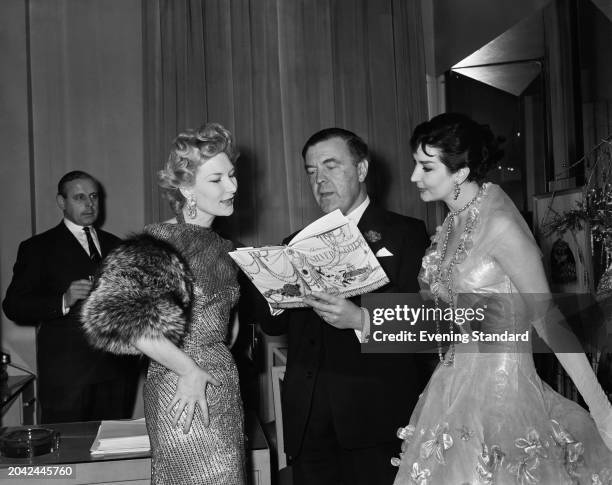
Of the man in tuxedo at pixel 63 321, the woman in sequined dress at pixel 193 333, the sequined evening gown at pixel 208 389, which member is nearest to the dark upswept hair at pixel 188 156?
the woman in sequined dress at pixel 193 333

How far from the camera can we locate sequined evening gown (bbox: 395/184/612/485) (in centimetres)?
174

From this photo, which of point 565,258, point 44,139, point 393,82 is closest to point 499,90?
point 393,82

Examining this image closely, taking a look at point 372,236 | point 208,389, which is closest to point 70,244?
point 372,236

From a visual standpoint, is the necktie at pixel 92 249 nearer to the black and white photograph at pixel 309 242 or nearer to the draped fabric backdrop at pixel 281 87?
the black and white photograph at pixel 309 242

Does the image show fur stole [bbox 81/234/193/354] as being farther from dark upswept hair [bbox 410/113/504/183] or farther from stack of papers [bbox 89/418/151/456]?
dark upswept hair [bbox 410/113/504/183]

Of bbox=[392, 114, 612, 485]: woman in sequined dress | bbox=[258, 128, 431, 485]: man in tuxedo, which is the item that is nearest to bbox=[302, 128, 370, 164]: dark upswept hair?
bbox=[258, 128, 431, 485]: man in tuxedo

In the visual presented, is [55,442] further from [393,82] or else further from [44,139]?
[393,82]

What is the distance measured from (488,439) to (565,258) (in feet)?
4.90

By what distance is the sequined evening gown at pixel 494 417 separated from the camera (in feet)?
5.69

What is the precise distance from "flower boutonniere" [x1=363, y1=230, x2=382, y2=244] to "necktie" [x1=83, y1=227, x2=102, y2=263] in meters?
2.10

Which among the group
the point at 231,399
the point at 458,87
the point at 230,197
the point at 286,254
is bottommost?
the point at 231,399

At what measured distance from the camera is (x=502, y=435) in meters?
1.75

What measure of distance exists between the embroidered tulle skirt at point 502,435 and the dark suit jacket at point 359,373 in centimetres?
34

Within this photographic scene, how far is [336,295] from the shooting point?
82.1 inches
